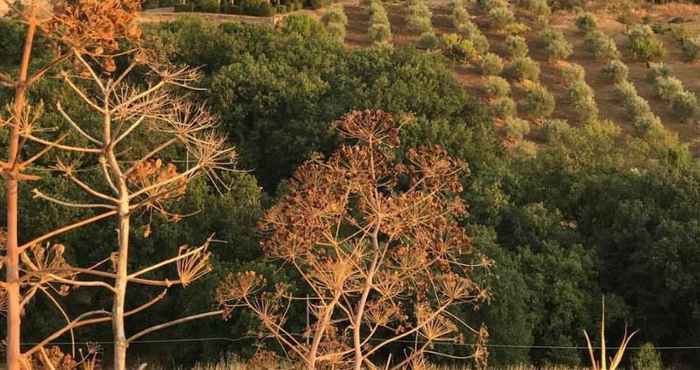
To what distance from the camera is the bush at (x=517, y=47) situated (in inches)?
1879

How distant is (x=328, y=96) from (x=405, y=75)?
2.55 meters

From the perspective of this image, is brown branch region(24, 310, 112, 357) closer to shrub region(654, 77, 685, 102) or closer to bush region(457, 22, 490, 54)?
shrub region(654, 77, 685, 102)

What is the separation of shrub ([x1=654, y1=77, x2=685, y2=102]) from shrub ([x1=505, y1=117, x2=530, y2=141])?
598 cm

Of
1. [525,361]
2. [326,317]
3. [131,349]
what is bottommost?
[131,349]

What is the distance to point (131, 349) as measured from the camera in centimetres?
2552

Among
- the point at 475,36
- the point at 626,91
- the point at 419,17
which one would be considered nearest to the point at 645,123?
the point at 626,91

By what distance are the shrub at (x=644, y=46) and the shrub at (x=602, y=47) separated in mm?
707

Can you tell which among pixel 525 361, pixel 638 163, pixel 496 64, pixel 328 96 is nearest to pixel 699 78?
pixel 496 64

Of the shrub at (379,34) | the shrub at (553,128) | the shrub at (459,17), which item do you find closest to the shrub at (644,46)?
the shrub at (459,17)

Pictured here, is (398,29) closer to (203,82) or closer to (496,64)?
(496,64)

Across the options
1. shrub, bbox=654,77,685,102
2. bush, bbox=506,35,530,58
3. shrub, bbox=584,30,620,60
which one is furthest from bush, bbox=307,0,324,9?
shrub, bbox=654,77,685,102

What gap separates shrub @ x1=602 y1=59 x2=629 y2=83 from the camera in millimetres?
44906

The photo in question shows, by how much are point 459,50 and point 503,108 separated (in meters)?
6.62

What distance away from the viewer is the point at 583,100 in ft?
137
